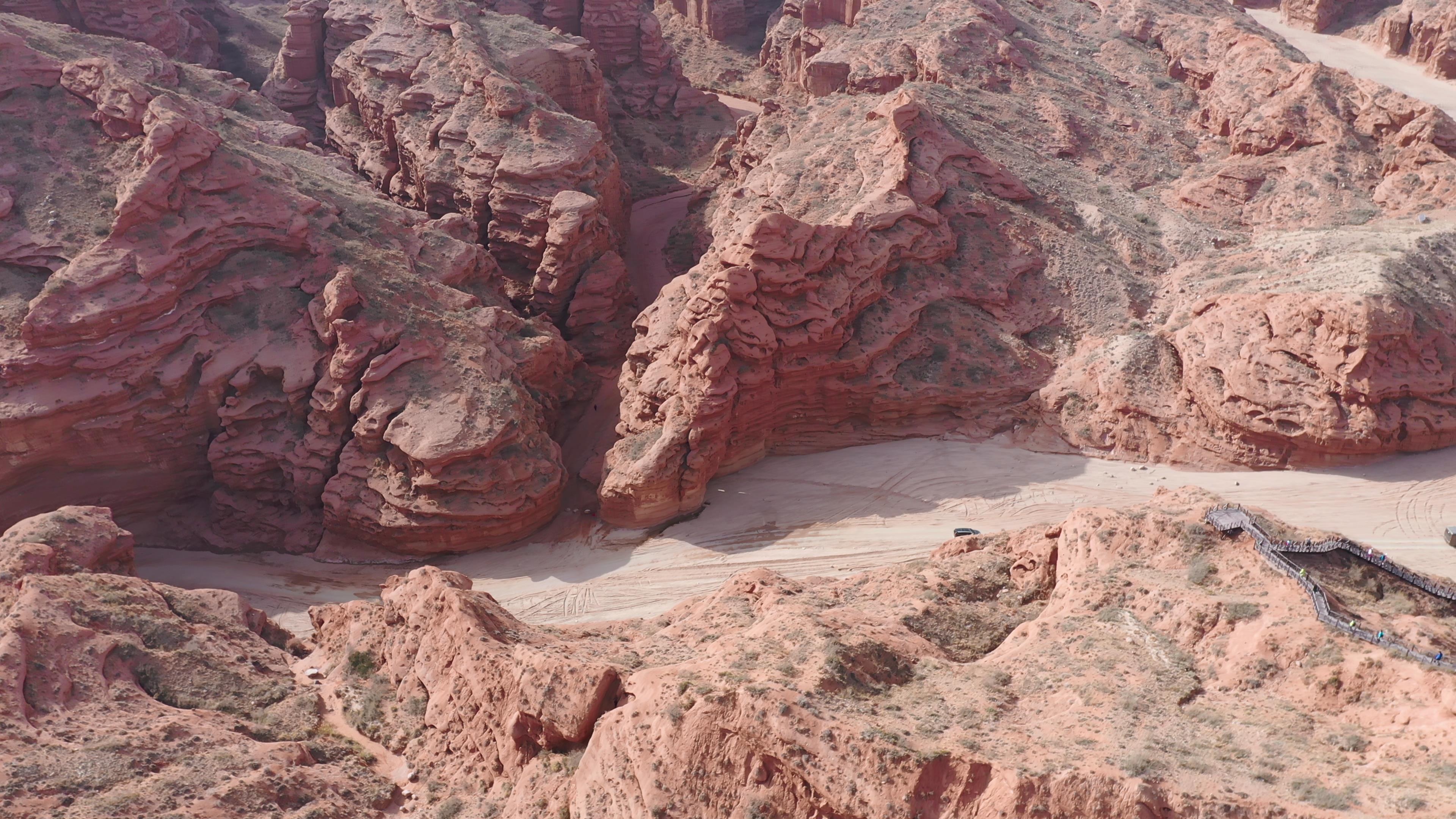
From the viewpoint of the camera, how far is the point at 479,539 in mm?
28156

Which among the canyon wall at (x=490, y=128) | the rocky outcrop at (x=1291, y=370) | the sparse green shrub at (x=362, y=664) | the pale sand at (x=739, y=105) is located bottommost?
the sparse green shrub at (x=362, y=664)

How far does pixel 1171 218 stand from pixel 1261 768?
2759 cm

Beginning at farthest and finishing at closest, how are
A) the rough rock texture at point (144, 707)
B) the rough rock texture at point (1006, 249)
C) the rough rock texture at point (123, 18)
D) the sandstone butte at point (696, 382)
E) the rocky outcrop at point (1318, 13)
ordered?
1. the rocky outcrop at point (1318, 13)
2. the rough rock texture at point (123, 18)
3. the rough rock texture at point (1006, 249)
4. the rough rock texture at point (144, 707)
5. the sandstone butte at point (696, 382)

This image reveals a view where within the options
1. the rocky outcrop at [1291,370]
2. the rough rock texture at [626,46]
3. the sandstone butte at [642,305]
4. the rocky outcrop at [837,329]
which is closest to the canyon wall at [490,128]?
the sandstone butte at [642,305]

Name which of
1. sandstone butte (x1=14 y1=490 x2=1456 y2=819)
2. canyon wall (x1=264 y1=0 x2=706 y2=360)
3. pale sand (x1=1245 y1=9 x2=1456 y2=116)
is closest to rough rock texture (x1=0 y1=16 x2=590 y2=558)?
canyon wall (x1=264 y1=0 x2=706 y2=360)

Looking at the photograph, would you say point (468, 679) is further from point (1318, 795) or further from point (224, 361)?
point (224, 361)

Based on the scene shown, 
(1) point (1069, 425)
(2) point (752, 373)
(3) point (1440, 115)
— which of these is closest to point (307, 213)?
(2) point (752, 373)

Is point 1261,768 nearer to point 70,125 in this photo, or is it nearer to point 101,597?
point 101,597

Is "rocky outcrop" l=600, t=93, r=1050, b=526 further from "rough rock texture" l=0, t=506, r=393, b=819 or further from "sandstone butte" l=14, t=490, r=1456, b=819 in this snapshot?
"rough rock texture" l=0, t=506, r=393, b=819

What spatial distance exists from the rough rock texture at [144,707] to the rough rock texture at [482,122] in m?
19.1

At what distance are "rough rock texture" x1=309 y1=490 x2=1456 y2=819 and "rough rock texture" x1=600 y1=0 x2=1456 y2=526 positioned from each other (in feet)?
38.4

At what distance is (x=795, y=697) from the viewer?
12.7m

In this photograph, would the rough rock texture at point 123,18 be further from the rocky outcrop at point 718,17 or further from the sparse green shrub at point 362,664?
the sparse green shrub at point 362,664

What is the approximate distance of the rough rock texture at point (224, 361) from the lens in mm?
27031
